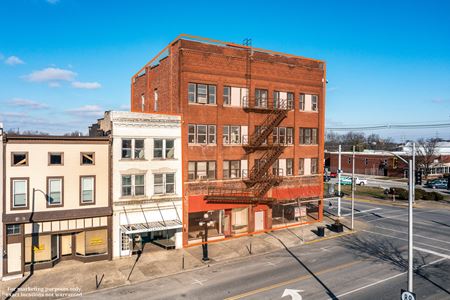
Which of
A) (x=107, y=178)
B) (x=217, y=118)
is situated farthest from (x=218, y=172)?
(x=107, y=178)

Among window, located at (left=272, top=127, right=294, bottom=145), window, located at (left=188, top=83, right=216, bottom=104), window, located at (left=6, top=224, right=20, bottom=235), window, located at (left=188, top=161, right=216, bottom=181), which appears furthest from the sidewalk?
window, located at (left=188, top=83, right=216, bottom=104)

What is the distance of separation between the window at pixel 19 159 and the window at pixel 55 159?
1.51 m

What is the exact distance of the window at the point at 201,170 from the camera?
31.1 metres

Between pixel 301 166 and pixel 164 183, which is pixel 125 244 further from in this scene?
pixel 301 166

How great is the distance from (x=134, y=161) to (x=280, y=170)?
15.3 meters

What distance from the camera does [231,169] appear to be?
33250 millimetres

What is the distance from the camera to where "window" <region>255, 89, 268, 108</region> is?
34.5 meters

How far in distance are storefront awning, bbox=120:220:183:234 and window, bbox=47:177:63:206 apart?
500 cm

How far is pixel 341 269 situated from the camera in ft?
80.3

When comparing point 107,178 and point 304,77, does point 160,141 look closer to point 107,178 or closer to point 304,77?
point 107,178

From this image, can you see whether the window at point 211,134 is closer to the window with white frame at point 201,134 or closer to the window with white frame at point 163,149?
the window with white frame at point 201,134

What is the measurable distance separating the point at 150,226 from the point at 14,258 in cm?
927

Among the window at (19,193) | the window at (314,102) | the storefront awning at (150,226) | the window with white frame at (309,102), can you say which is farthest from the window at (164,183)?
the window at (314,102)

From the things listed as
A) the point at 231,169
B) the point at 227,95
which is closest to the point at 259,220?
the point at 231,169
